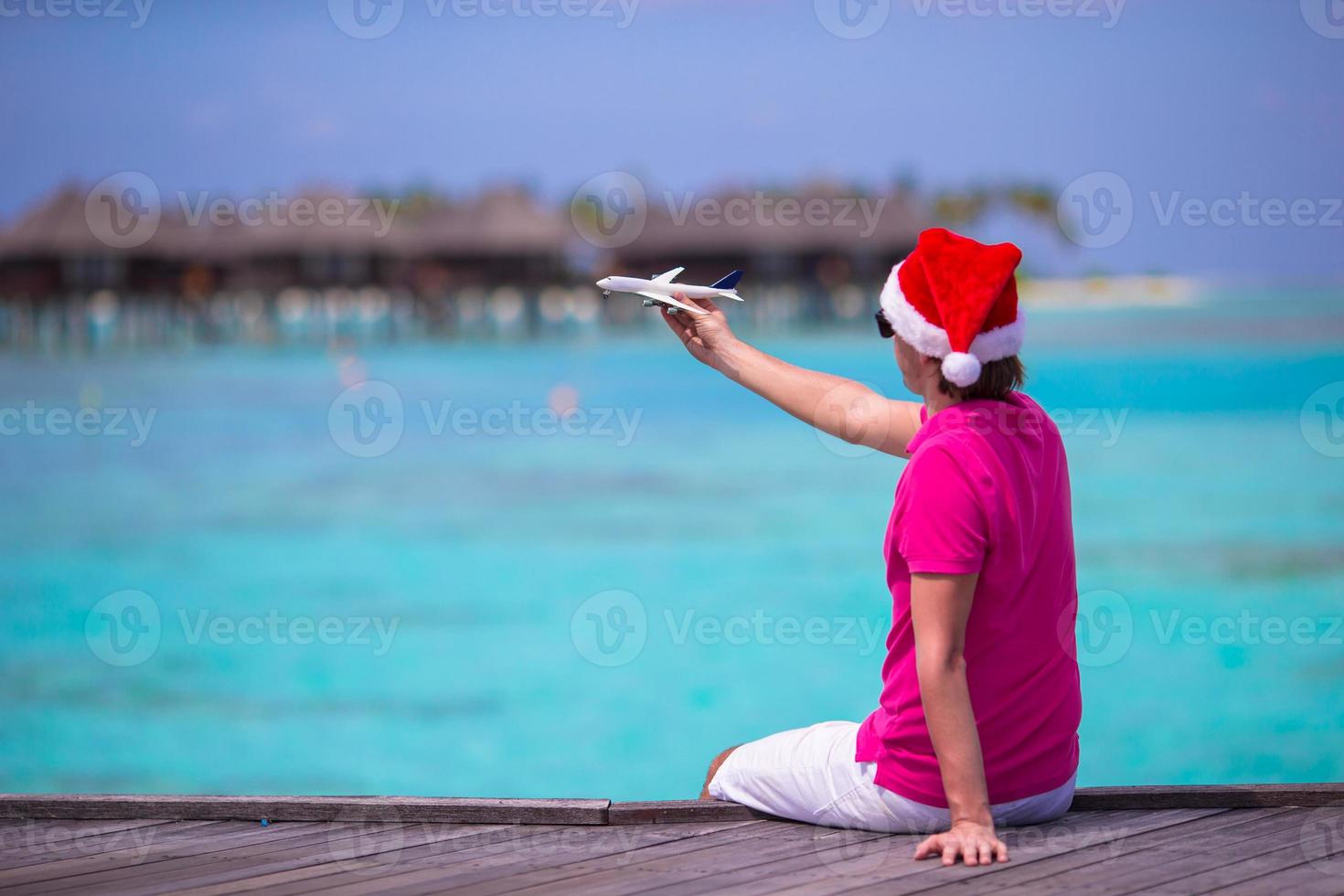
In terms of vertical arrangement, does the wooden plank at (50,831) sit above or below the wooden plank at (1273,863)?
above

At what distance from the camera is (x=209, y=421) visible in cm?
2450

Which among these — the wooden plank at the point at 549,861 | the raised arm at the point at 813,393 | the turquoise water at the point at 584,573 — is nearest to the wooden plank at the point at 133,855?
the wooden plank at the point at 549,861

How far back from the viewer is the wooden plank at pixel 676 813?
2.27 meters

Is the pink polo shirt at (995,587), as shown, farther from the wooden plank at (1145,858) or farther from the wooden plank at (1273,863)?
the wooden plank at (1273,863)

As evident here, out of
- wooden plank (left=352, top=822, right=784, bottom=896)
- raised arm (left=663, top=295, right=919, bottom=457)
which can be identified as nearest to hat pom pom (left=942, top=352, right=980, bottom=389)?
raised arm (left=663, top=295, right=919, bottom=457)

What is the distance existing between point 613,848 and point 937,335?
0.90 m

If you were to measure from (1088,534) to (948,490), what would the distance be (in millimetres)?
14554

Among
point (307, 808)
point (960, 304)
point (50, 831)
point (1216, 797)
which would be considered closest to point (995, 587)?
point (960, 304)

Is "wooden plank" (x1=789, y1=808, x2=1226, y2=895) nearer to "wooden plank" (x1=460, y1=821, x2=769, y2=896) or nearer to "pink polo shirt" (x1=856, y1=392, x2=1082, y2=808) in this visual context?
"pink polo shirt" (x1=856, y1=392, x2=1082, y2=808)

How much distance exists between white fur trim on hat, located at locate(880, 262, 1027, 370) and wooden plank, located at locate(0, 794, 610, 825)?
2.94 feet

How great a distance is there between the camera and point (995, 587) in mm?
1956

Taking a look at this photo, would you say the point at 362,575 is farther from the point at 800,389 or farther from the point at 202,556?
the point at 800,389

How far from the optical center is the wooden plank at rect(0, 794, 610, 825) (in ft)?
7.48

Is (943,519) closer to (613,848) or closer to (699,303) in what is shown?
(613,848)
